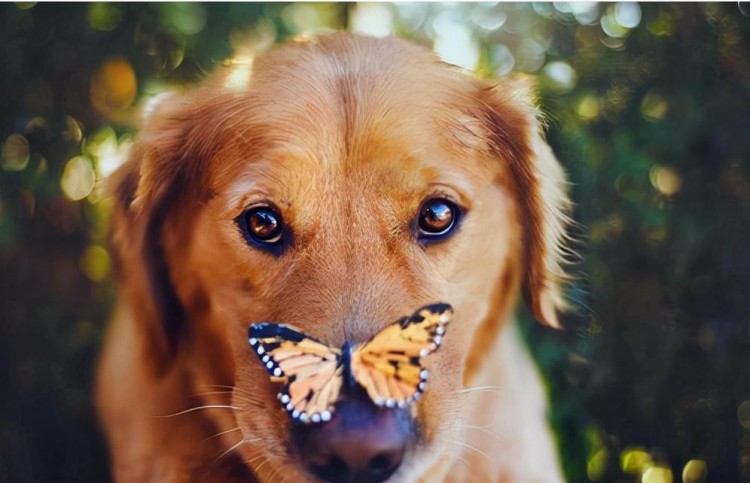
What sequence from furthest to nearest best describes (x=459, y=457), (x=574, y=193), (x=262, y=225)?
1. (x=574, y=193)
2. (x=459, y=457)
3. (x=262, y=225)

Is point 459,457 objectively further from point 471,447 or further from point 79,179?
point 79,179

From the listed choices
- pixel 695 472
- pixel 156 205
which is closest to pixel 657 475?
pixel 695 472

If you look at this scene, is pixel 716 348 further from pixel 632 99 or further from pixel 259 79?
pixel 259 79

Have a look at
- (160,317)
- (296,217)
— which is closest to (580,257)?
(296,217)

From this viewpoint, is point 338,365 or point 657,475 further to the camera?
point 657,475

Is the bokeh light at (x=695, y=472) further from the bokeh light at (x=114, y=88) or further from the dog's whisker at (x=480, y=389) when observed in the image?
the bokeh light at (x=114, y=88)

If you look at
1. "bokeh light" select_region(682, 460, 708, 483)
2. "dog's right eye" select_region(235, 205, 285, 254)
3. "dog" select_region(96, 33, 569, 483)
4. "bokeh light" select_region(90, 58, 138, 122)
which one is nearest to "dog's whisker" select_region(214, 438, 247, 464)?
"dog" select_region(96, 33, 569, 483)

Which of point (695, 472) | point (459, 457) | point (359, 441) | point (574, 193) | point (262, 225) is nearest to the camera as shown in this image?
point (359, 441)
